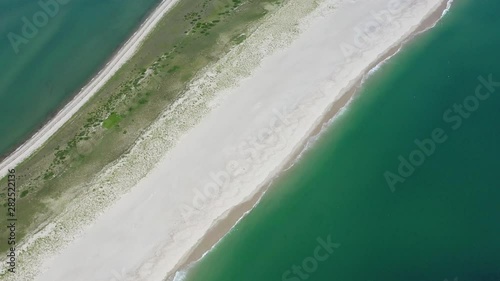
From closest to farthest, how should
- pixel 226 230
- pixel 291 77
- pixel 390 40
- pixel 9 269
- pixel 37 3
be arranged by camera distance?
pixel 9 269 → pixel 226 230 → pixel 291 77 → pixel 390 40 → pixel 37 3

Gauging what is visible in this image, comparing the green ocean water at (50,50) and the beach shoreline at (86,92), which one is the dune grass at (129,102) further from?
the green ocean water at (50,50)

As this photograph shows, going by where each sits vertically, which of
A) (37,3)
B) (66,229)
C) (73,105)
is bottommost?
(66,229)

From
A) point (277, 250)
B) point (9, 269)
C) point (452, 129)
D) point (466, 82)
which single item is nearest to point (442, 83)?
point (466, 82)

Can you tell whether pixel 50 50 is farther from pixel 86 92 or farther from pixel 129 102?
pixel 129 102

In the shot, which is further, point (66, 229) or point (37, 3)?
point (37, 3)

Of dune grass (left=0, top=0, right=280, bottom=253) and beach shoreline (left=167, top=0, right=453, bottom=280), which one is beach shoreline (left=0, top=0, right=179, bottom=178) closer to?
dune grass (left=0, top=0, right=280, bottom=253)

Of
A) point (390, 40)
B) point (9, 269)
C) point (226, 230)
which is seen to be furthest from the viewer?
point (390, 40)

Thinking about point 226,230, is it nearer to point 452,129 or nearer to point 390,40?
point 452,129

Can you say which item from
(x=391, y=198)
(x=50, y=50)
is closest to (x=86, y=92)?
(x=50, y=50)
